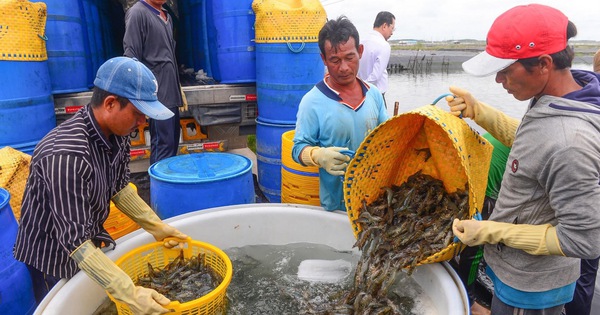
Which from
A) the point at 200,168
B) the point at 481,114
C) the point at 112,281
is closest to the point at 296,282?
the point at 112,281

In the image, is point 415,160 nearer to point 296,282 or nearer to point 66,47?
point 296,282

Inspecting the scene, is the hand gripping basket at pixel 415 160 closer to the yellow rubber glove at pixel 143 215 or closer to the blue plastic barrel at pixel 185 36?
the yellow rubber glove at pixel 143 215

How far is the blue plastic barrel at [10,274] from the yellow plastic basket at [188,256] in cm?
83

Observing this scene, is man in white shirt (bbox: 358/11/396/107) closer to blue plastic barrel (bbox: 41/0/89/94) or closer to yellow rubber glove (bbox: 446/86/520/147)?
yellow rubber glove (bbox: 446/86/520/147)

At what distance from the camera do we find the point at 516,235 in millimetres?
1829

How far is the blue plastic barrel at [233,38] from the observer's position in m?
5.10

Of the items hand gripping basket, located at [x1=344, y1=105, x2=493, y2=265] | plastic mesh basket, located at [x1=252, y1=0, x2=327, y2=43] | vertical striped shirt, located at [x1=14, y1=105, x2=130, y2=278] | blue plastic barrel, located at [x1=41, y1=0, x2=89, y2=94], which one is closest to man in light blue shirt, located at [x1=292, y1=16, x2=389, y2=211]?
hand gripping basket, located at [x1=344, y1=105, x2=493, y2=265]

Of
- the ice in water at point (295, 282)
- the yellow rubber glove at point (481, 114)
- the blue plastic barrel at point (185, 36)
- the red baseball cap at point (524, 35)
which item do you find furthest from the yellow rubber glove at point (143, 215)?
the blue plastic barrel at point (185, 36)

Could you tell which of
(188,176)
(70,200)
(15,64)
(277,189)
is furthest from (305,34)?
(70,200)

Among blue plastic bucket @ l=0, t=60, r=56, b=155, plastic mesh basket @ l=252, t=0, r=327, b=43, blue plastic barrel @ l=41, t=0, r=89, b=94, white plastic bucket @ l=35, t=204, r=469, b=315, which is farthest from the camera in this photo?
plastic mesh basket @ l=252, t=0, r=327, b=43

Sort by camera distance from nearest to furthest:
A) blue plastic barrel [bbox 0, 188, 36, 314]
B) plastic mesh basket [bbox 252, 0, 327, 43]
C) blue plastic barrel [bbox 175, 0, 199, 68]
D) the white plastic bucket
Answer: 1. blue plastic barrel [bbox 0, 188, 36, 314]
2. the white plastic bucket
3. plastic mesh basket [bbox 252, 0, 327, 43]
4. blue plastic barrel [bbox 175, 0, 199, 68]

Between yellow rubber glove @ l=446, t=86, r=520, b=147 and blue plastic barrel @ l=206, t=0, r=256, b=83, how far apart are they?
11.4 feet

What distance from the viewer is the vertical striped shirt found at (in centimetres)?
187

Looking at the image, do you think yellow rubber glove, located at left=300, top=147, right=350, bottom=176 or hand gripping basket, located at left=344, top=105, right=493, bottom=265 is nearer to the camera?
hand gripping basket, located at left=344, top=105, right=493, bottom=265
